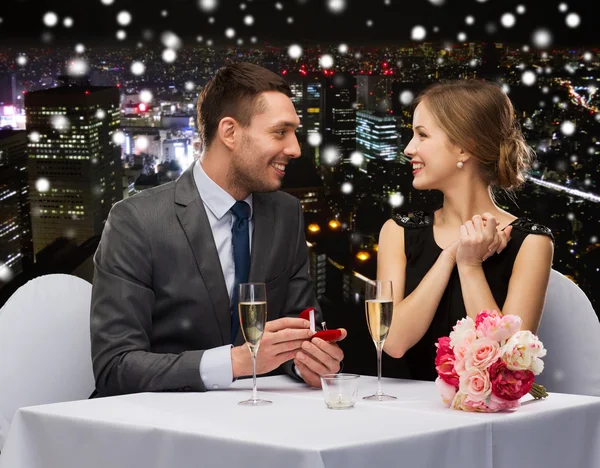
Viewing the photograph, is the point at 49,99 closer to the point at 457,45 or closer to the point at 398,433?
the point at 457,45

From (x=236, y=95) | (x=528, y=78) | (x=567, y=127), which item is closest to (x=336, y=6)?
Answer: (x=528, y=78)

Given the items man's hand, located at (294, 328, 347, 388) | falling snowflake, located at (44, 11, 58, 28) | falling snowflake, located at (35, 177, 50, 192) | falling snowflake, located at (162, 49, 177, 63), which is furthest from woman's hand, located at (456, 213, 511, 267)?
falling snowflake, located at (44, 11, 58, 28)

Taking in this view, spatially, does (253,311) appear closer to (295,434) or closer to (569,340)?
(295,434)

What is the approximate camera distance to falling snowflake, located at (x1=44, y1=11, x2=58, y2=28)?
165 inches

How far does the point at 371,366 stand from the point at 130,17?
2.19 meters

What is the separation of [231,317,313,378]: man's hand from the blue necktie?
1.20 ft

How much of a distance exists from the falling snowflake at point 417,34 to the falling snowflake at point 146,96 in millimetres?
1398

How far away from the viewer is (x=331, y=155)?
4332 millimetres

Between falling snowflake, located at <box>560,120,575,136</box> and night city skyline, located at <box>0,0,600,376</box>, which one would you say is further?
falling snowflake, located at <box>560,120,575,136</box>

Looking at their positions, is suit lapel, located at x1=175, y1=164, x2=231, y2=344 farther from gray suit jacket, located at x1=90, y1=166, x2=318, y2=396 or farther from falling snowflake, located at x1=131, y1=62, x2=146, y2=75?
falling snowflake, located at x1=131, y1=62, x2=146, y2=75

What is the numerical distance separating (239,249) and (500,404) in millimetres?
938

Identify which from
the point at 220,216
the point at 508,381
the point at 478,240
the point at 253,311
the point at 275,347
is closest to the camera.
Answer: the point at 508,381

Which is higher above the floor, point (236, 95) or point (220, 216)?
point (236, 95)

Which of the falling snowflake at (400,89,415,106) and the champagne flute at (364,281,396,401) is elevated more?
the falling snowflake at (400,89,415,106)
